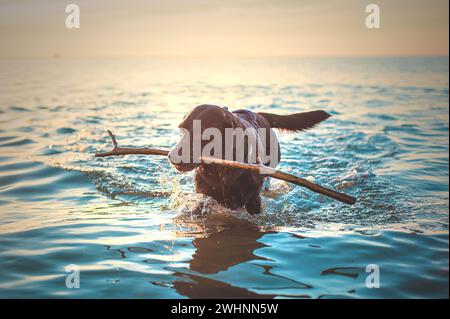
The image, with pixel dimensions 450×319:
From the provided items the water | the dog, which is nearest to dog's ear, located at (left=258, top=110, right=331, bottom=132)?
the dog

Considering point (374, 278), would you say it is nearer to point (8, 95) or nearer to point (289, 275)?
point (289, 275)

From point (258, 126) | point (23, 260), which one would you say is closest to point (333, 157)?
point (258, 126)

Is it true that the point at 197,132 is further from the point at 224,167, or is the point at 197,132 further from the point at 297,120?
the point at 297,120

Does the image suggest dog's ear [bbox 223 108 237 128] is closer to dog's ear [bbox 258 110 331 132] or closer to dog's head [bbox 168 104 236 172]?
dog's head [bbox 168 104 236 172]

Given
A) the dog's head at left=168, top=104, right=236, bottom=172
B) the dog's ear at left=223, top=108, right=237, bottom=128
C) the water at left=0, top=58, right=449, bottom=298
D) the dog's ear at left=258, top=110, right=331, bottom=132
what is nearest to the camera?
the water at left=0, top=58, right=449, bottom=298

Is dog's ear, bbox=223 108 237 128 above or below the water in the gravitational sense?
above

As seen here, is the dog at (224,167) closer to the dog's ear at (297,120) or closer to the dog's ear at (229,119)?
the dog's ear at (229,119)

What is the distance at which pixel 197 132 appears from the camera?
4570mm

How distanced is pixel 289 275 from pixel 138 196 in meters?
3.17

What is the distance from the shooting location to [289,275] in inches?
154

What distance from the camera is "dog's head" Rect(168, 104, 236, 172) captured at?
14.6 feet

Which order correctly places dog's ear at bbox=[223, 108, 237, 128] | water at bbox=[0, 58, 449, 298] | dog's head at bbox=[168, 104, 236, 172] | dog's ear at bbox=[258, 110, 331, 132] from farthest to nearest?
dog's ear at bbox=[258, 110, 331, 132] < dog's ear at bbox=[223, 108, 237, 128] < dog's head at bbox=[168, 104, 236, 172] < water at bbox=[0, 58, 449, 298]

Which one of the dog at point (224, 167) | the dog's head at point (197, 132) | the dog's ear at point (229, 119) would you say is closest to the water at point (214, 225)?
the dog at point (224, 167)

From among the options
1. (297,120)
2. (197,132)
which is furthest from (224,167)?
(297,120)
